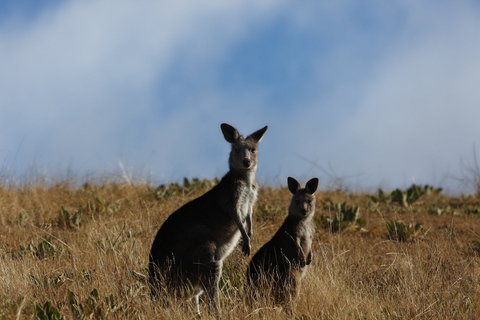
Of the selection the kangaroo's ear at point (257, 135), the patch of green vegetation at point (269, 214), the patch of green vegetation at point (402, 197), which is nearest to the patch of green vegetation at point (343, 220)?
the patch of green vegetation at point (269, 214)

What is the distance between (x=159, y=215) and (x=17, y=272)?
272 centimetres

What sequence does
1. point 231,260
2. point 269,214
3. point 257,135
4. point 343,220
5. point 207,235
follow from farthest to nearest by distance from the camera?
point 343,220 → point 269,214 → point 231,260 → point 257,135 → point 207,235

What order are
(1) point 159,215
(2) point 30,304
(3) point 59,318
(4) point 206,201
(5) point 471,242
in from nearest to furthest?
(3) point 59,318, (2) point 30,304, (4) point 206,201, (1) point 159,215, (5) point 471,242

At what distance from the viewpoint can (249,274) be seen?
21.9 ft

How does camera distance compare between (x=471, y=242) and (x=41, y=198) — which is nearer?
(x=471, y=242)

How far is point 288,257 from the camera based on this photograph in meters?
6.52

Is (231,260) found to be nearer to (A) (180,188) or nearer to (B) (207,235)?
(B) (207,235)

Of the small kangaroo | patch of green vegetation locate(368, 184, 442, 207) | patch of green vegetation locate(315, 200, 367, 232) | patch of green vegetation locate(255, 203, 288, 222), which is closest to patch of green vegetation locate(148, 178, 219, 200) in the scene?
patch of green vegetation locate(255, 203, 288, 222)

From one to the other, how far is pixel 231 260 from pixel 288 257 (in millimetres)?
1491

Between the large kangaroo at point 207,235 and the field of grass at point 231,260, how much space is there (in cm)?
24

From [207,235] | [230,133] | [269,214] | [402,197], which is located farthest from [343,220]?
[207,235]

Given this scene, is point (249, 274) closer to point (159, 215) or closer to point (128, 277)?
point (128, 277)

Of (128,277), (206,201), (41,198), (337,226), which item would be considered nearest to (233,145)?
(206,201)

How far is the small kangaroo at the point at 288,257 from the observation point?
6.26 meters
